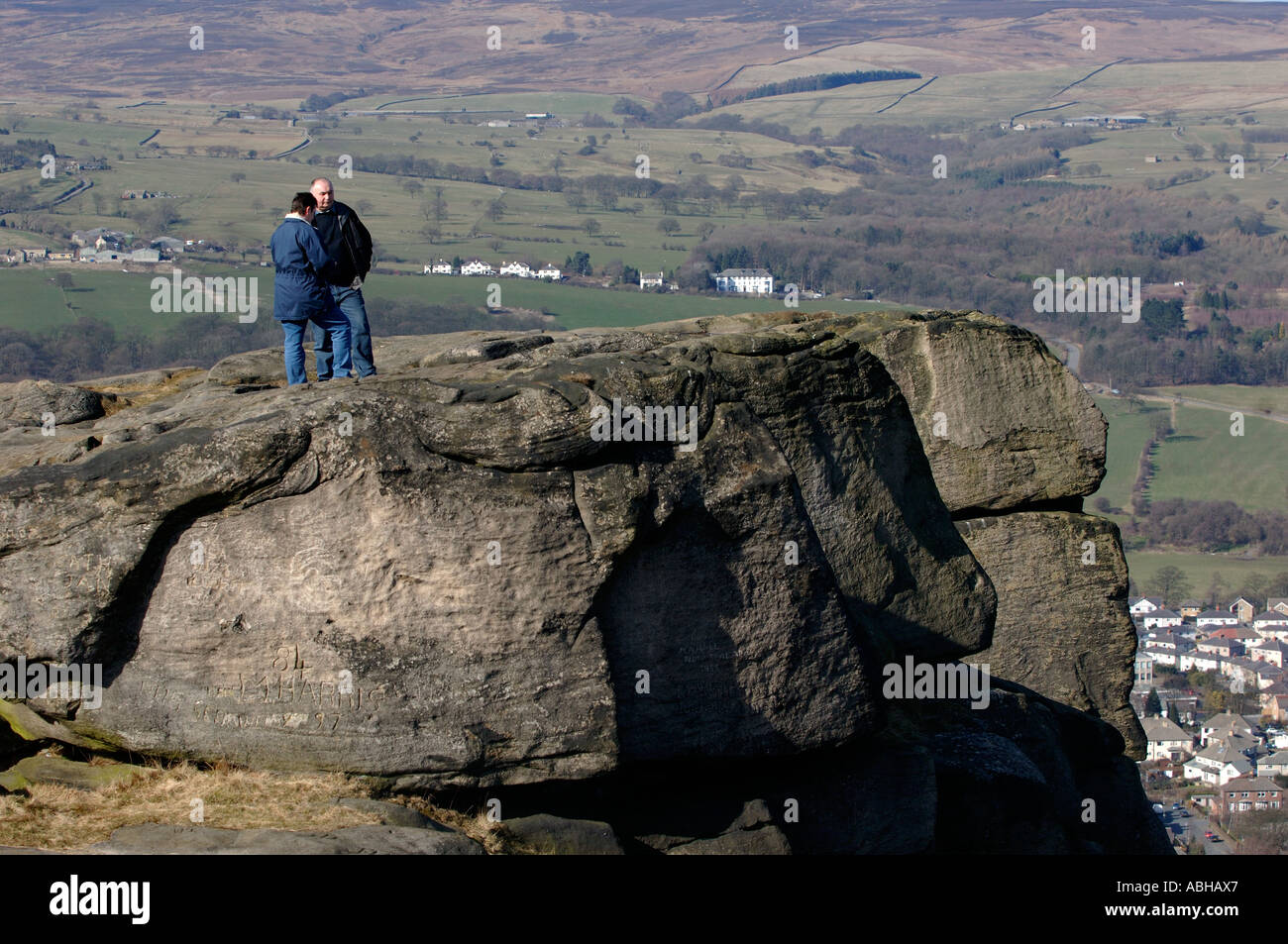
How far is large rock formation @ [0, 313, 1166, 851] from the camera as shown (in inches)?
497

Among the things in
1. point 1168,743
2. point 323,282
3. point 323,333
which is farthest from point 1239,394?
point 323,282

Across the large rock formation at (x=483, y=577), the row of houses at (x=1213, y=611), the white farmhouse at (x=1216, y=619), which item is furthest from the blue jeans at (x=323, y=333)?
the white farmhouse at (x=1216, y=619)

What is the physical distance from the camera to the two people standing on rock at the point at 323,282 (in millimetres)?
15242

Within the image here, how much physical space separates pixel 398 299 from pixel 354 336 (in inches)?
2720

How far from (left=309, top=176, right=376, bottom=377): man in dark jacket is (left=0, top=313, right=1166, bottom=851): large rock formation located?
637 millimetres

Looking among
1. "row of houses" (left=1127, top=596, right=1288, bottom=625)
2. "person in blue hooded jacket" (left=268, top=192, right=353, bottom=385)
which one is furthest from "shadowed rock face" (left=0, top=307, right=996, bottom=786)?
"row of houses" (left=1127, top=596, right=1288, bottom=625)

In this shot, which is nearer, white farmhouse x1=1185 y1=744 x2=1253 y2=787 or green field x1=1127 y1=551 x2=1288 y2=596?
white farmhouse x1=1185 y1=744 x2=1253 y2=787

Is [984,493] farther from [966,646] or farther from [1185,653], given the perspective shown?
[1185,653]

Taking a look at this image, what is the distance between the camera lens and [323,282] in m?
15.5

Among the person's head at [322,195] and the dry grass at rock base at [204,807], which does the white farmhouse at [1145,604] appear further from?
the dry grass at rock base at [204,807]

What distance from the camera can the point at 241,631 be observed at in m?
12.7

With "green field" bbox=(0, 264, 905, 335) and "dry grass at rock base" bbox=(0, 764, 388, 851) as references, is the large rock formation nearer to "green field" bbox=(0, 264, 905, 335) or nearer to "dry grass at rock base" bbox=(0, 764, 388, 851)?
"dry grass at rock base" bbox=(0, 764, 388, 851)

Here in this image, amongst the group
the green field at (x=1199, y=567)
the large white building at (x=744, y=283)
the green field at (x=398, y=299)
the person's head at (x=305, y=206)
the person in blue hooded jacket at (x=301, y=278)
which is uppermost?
the large white building at (x=744, y=283)

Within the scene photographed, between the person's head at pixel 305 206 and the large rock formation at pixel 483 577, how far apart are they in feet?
6.73
